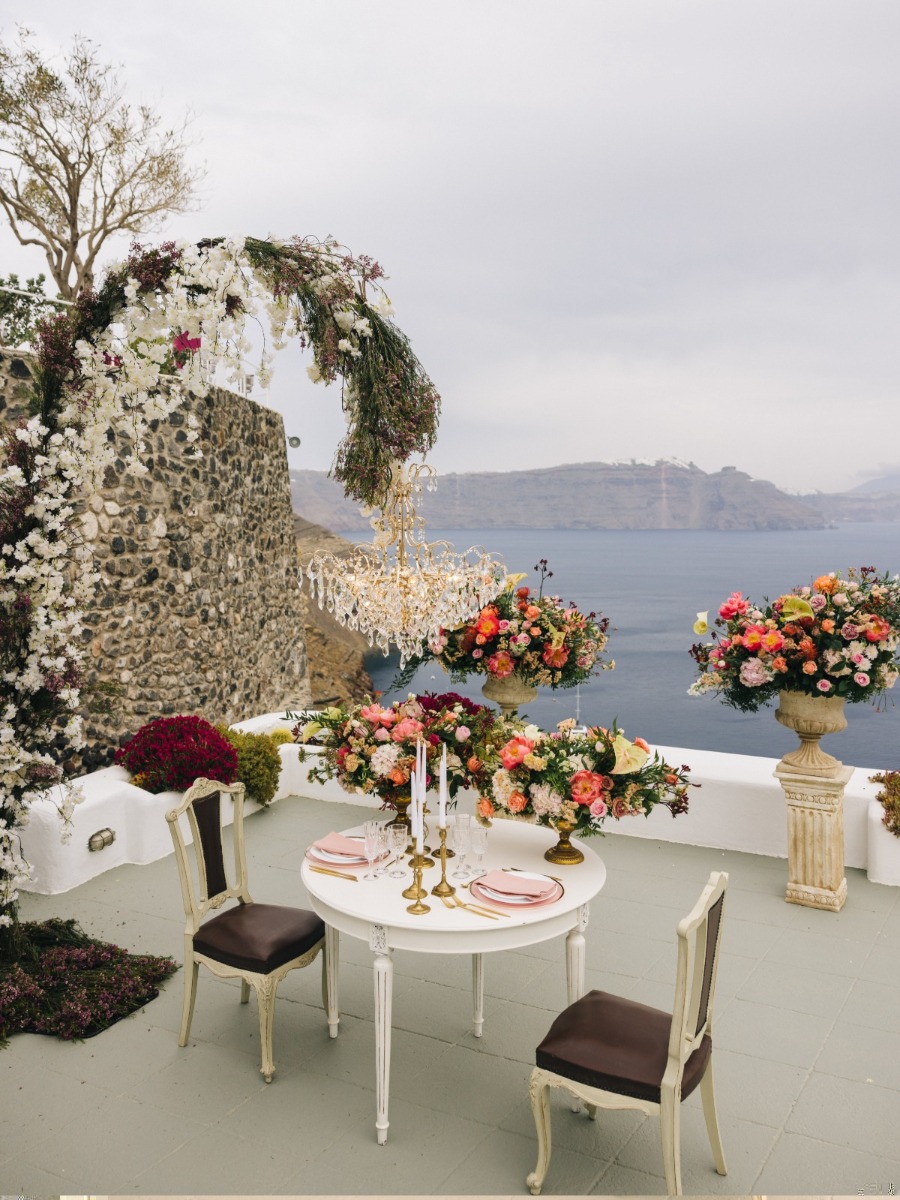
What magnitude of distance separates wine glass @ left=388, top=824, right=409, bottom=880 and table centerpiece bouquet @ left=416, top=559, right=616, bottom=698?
2121 mm

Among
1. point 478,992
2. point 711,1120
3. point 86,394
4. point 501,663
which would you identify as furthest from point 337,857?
point 86,394

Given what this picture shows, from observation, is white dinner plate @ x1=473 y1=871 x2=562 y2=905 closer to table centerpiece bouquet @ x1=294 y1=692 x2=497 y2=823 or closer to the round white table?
the round white table

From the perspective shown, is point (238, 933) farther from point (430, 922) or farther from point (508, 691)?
point (508, 691)

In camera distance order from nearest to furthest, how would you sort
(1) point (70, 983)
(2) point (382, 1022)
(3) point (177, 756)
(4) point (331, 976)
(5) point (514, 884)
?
(2) point (382, 1022) → (5) point (514, 884) → (4) point (331, 976) → (1) point (70, 983) → (3) point (177, 756)

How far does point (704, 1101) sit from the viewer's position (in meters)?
3.31

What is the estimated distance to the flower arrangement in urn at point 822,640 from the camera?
528cm

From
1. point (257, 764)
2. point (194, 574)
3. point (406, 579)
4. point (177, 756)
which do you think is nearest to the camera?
point (406, 579)

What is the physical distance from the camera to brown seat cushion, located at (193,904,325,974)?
3.99 m

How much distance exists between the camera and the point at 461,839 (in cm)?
400

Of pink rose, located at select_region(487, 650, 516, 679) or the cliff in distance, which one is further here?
the cliff in distance

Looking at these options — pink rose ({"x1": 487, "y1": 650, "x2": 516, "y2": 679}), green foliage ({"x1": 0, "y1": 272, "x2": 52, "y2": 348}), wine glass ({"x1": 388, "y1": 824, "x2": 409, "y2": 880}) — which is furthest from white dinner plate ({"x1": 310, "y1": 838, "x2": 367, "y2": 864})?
green foliage ({"x1": 0, "y1": 272, "x2": 52, "y2": 348})

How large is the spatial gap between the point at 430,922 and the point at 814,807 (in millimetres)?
3160

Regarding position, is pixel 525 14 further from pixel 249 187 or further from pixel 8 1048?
pixel 8 1048

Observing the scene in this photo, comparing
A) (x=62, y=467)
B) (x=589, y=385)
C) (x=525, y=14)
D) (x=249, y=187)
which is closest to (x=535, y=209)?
(x=589, y=385)
